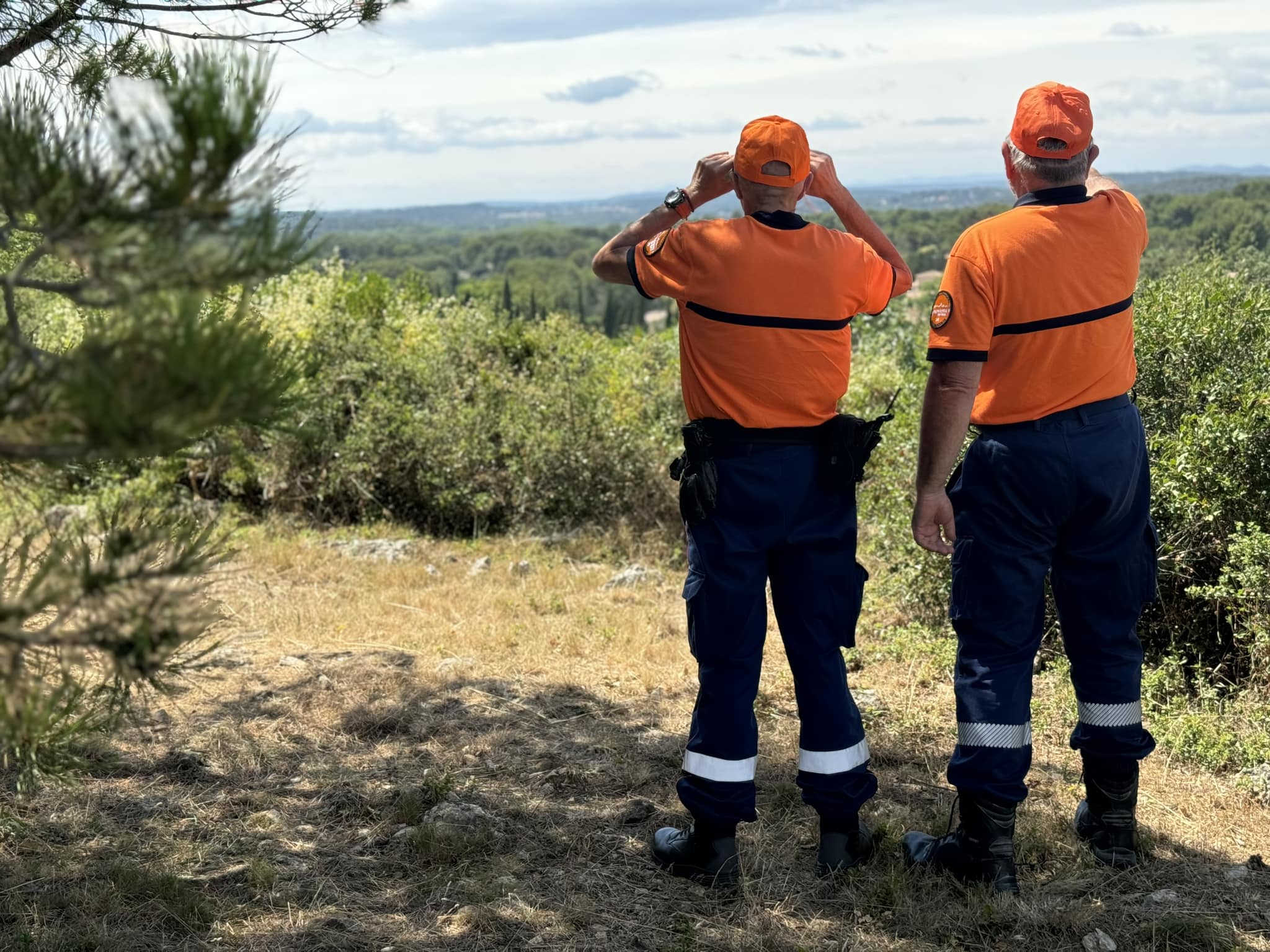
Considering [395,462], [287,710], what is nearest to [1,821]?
[287,710]

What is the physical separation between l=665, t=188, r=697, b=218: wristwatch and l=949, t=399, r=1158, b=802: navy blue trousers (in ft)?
3.70

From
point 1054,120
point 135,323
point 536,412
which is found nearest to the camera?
point 135,323

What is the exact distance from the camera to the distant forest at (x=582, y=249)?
35.1 feet

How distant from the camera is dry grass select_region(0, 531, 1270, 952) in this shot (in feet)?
10.1

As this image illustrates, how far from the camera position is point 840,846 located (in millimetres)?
3383

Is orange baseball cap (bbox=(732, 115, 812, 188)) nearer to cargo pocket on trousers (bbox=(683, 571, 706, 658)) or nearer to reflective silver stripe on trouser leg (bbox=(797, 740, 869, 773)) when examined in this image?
cargo pocket on trousers (bbox=(683, 571, 706, 658))

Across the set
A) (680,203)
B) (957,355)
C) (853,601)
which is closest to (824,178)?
(680,203)

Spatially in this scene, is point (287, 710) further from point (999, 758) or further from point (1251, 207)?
point (1251, 207)

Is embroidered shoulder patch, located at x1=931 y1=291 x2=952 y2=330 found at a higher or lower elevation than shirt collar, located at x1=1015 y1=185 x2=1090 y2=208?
lower

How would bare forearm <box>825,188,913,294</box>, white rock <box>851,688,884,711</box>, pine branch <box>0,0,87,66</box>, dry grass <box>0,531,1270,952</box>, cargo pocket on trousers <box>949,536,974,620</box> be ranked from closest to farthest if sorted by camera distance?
pine branch <box>0,0,87,66</box> → dry grass <box>0,531,1270,952</box> → cargo pocket on trousers <box>949,536,974,620</box> → bare forearm <box>825,188,913,294</box> → white rock <box>851,688,884,711</box>

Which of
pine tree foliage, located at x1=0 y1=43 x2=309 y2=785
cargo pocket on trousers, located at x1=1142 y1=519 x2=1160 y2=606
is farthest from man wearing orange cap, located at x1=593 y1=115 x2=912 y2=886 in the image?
pine tree foliage, located at x1=0 y1=43 x2=309 y2=785

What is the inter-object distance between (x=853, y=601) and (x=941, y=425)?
586 mm

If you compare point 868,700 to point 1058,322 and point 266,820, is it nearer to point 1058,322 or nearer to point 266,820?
point 1058,322

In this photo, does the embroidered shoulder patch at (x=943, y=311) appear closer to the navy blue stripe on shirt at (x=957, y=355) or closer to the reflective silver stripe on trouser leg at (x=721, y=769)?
the navy blue stripe on shirt at (x=957, y=355)
